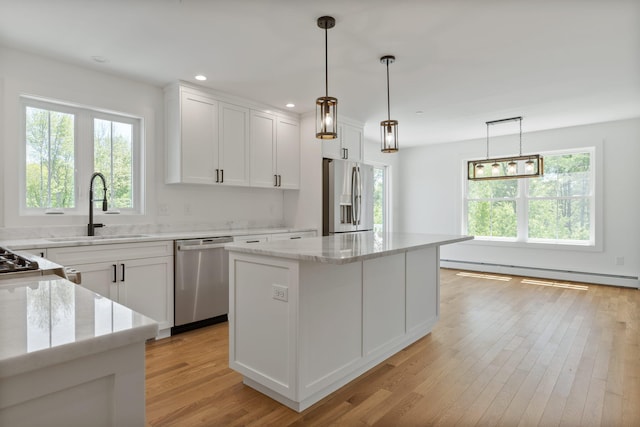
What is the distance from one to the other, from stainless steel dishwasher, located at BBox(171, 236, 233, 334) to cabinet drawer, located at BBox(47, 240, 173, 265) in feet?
A: 0.51

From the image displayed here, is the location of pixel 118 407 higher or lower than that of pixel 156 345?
higher

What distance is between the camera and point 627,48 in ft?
9.73

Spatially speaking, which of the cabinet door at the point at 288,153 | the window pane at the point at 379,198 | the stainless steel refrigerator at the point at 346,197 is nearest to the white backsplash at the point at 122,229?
the cabinet door at the point at 288,153

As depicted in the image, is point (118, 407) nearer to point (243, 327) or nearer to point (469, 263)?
point (243, 327)

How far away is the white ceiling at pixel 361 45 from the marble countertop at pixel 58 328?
6.68 feet

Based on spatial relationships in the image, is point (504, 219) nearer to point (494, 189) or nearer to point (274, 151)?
point (494, 189)

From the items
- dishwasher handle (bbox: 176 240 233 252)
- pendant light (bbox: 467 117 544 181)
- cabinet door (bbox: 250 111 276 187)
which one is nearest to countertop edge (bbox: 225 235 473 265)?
dishwasher handle (bbox: 176 240 233 252)

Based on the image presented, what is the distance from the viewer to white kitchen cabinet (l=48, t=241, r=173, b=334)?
283 cm

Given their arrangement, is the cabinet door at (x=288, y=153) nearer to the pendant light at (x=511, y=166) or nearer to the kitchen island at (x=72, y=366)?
the pendant light at (x=511, y=166)

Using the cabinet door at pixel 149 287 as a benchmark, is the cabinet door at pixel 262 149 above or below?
above

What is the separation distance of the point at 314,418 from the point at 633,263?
5737mm

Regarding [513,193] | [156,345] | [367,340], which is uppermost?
[513,193]

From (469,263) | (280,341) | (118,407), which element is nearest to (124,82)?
(280,341)

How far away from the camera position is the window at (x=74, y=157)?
316 centimetres
